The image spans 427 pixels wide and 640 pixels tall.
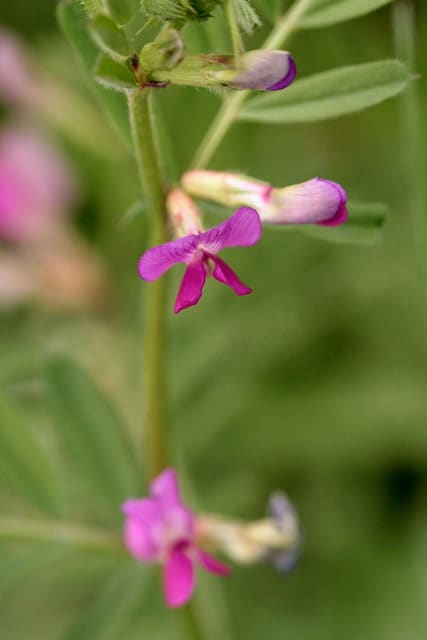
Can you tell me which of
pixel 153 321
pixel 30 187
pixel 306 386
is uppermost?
pixel 30 187

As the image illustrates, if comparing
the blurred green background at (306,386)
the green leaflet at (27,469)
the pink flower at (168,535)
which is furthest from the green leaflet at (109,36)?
the blurred green background at (306,386)

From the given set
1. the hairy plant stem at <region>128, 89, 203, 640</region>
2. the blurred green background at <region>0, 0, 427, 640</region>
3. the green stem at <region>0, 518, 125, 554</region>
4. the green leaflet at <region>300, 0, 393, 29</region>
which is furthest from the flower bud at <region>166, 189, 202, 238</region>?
the blurred green background at <region>0, 0, 427, 640</region>

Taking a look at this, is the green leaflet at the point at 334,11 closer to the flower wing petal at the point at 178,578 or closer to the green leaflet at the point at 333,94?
the green leaflet at the point at 333,94

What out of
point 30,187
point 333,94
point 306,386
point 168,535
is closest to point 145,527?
point 168,535

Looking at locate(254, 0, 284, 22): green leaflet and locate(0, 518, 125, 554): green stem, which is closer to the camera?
locate(254, 0, 284, 22): green leaflet

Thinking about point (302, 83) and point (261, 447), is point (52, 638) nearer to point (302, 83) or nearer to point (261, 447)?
point (261, 447)

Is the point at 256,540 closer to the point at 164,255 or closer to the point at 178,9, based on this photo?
the point at 164,255

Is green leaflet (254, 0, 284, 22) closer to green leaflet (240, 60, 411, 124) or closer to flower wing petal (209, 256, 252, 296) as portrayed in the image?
green leaflet (240, 60, 411, 124)

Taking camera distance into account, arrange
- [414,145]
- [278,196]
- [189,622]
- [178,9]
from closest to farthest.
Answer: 1. [178,9]
2. [278,196]
3. [189,622]
4. [414,145]
